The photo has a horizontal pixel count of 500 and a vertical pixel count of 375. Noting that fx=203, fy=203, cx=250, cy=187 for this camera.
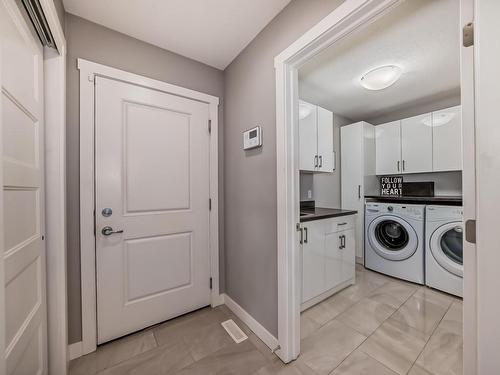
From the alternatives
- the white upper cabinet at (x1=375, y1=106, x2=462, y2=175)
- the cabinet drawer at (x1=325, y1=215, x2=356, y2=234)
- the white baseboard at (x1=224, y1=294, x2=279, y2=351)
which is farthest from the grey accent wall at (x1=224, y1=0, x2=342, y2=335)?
the white upper cabinet at (x1=375, y1=106, x2=462, y2=175)

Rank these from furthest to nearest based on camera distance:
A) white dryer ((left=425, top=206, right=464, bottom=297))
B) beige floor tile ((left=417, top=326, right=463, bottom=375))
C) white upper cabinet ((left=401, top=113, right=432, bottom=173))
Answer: white upper cabinet ((left=401, top=113, right=432, bottom=173)) → white dryer ((left=425, top=206, right=464, bottom=297)) → beige floor tile ((left=417, top=326, right=463, bottom=375))

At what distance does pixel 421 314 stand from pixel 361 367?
1.02 meters

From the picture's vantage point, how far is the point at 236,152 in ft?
6.12

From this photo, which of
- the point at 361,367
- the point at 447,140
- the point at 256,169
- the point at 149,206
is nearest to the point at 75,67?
the point at 149,206

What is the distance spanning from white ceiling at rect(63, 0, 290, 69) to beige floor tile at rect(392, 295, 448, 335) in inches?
106

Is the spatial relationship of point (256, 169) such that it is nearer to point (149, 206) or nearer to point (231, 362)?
point (149, 206)

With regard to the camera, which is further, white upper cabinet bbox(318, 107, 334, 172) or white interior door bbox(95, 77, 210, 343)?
white upper cabinet bbox(318, 107, 334, 172)

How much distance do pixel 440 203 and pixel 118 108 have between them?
3360 mm

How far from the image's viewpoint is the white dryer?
217cm

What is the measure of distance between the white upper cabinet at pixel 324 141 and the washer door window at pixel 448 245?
4.52 feet

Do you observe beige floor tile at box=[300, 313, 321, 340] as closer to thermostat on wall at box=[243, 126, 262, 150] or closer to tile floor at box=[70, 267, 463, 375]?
tile floor at box=[70, 267, 463, 375]

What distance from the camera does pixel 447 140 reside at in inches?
103

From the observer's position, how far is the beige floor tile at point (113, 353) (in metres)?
1.31

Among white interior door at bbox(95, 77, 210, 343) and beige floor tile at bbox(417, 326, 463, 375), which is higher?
white interior door at bbox(95, 77, 210, 343)
